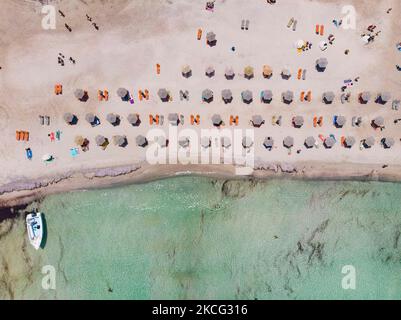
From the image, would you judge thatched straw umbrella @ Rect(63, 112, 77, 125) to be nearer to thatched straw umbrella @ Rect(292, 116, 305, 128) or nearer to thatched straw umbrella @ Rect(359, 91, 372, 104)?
thatched straw umbrella @ Rect(292, 116, 305, 128)

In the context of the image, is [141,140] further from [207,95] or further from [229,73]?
[229,73]

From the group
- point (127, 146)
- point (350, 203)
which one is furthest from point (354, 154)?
point (127, 146)

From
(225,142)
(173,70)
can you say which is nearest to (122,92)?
(173,70)

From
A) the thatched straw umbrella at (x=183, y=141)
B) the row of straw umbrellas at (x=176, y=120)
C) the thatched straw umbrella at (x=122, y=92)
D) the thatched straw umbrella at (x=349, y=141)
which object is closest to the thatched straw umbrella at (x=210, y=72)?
the row of straw umbrellas at (x=176, y=120)

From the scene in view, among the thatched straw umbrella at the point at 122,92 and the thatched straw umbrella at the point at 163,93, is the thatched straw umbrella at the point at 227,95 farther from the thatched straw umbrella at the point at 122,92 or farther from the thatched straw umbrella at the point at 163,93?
the thatched straw umbrella at the point at 122,92

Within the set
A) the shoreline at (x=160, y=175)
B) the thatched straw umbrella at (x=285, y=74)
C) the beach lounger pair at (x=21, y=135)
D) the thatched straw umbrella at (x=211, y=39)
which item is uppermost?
the thatched straw umbrella at (x=211, y=39)

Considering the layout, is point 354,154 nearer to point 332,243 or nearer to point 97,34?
point 332,243
